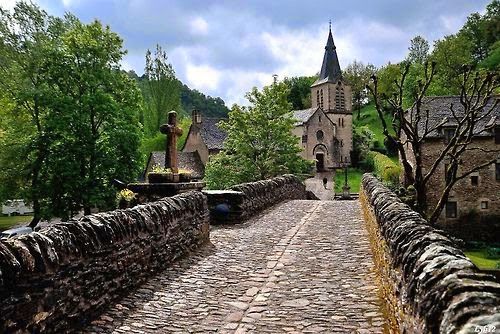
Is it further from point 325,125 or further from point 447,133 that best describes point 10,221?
point 325,125

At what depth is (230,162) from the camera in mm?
32750

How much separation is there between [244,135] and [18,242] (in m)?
28.7

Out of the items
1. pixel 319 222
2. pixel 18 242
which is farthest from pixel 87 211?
pixel 18 242

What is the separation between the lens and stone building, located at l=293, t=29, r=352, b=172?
5997 cm

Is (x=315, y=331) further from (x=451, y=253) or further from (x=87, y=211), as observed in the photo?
(x=87, y=211)

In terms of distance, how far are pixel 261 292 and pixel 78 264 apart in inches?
104

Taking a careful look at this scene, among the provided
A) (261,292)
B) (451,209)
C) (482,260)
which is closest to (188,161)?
(451,209)

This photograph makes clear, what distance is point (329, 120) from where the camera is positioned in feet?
201

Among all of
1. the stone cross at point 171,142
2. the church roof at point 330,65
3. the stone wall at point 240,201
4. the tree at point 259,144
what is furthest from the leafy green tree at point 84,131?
the church roof at point 330,65

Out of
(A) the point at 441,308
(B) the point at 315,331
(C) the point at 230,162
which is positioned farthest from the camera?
(C) the point at 230,162

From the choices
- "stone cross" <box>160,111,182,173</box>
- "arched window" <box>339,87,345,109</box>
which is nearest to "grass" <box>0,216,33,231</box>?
"stone cross" <box>160,111,182,173</box>

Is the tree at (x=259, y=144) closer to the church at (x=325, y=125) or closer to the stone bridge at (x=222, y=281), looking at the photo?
the church at (x=325, y=125)

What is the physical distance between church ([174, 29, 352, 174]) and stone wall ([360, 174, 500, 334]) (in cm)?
4964

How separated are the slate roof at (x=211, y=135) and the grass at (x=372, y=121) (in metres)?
25.7
